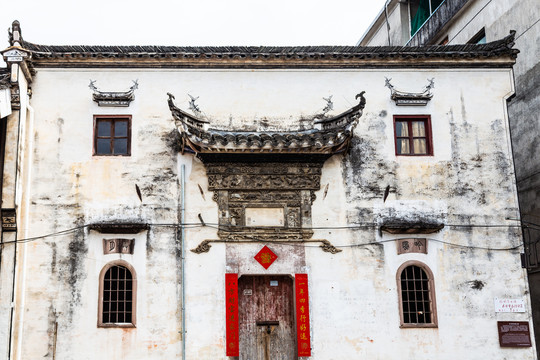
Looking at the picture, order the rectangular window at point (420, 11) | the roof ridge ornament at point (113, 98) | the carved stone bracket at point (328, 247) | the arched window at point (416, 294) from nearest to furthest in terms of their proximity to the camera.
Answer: the arched window at point (416, 294) < the carved stone bracket at point (328, 247) < the roof ridge ornament at point (113, 98) < the rectangular window at point (420, 11)

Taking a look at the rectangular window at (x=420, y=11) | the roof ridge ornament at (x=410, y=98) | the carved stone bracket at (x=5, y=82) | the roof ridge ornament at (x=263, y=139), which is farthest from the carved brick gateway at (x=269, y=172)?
the rectangular window at (x=420, y=11)

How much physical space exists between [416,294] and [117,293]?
677 centimetres

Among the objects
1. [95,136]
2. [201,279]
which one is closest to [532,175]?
[201,279]

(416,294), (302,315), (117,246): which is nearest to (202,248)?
(117,246)

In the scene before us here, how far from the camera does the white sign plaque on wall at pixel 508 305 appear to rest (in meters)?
15.9

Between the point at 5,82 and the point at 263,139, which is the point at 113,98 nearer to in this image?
the point at 5,82

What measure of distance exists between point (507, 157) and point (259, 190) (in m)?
6.01

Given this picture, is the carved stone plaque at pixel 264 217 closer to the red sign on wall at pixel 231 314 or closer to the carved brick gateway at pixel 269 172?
the carved brick gateway at pixel 269 172

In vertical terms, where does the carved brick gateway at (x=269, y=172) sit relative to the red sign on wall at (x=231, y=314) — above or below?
above

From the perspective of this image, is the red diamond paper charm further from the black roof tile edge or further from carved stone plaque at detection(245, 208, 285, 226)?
the black roof tile edge

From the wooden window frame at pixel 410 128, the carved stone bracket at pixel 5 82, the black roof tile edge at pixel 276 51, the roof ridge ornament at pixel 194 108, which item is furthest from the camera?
the wooden window frame at pixel 410 128

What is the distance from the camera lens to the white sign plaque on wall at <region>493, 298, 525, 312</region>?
15.9 m

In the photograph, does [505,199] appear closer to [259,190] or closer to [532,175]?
[532,175]

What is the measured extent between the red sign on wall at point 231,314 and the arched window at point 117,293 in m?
2.05
